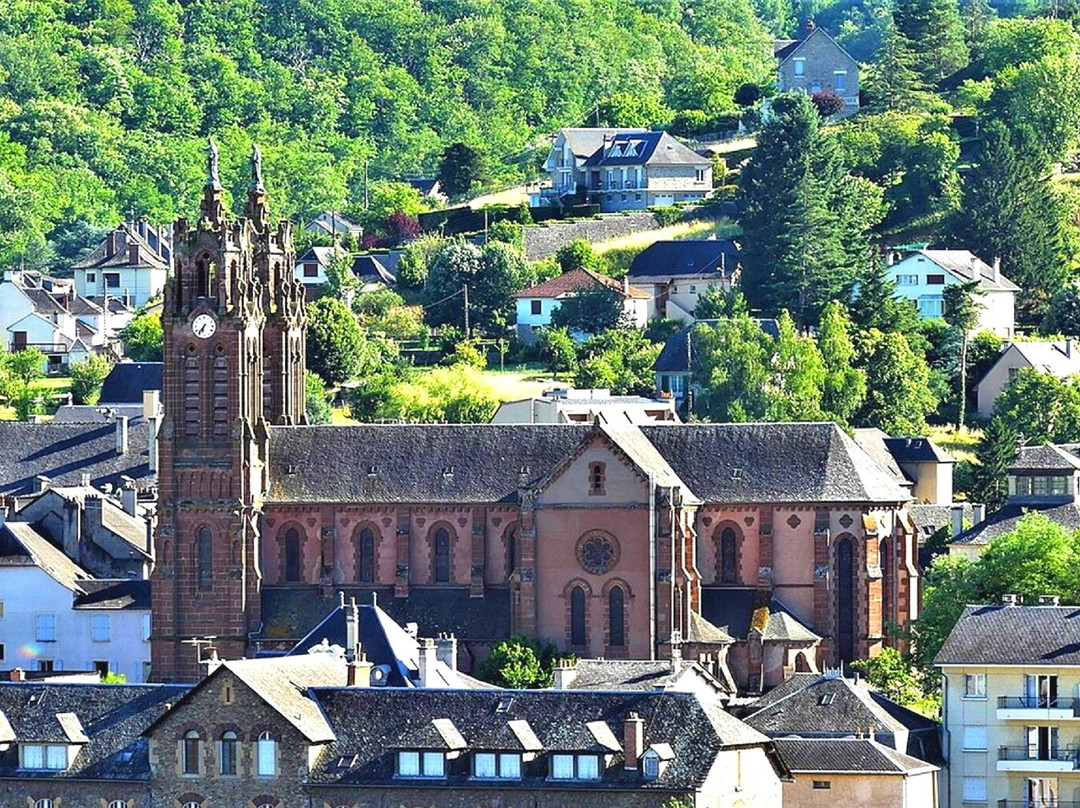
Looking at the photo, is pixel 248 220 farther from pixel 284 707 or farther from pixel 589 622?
pixel 284 707

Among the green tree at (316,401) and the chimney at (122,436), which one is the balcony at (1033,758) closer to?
the chimney at (122,436)

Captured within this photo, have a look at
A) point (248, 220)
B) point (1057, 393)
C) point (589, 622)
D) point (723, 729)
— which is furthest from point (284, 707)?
point (1057, 393)

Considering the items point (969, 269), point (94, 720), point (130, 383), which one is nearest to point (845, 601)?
point (94, 720)

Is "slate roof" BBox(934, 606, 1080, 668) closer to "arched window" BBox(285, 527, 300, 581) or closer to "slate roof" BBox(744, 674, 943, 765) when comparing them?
"slate roof" BBox(744, 674, 943, 765)

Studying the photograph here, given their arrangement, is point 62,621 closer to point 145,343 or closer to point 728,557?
point 728,557

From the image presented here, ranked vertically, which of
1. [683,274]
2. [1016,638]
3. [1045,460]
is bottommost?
[1016,638]

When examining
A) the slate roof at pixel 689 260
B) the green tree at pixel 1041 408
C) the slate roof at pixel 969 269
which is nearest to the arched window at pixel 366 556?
the green tree at pixel 1041 408

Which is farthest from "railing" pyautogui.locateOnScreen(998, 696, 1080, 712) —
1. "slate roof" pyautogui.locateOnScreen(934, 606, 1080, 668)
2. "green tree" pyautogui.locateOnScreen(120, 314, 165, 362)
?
"green tree" pyautogui.locateOnScreen(120, 314, 165, 362)

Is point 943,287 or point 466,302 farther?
point 466,302
